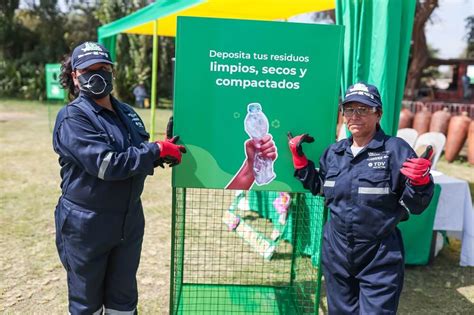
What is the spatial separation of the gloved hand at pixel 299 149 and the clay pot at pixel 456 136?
8166mm

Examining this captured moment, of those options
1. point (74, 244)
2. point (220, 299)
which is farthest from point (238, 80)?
point (220, 299)

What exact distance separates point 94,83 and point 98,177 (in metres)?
0.46

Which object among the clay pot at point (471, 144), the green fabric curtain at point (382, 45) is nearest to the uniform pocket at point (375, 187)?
the green fabric curtain at point (382, 45)

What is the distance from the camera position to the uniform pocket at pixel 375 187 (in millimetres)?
2236

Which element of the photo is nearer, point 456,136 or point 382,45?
point 382,45

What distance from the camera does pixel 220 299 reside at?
3338mm

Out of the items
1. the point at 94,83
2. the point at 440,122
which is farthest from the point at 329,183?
the point at 440,122

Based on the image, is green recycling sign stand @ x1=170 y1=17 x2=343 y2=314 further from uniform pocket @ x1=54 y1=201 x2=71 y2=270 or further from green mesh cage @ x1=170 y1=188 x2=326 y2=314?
uniform pocket @ x1=54 y1=201 x2=71 y2=270

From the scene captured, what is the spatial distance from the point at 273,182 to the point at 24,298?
221 cm

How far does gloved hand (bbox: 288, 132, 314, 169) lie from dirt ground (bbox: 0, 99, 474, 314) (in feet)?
4.79

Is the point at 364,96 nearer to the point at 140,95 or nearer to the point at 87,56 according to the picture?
the point at 87,56

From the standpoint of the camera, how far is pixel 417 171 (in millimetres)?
2068

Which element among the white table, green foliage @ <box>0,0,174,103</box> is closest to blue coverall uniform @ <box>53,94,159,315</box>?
the white table

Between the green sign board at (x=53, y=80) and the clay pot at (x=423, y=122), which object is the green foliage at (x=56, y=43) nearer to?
the green sign board at (x=53, y=80)
